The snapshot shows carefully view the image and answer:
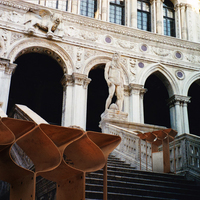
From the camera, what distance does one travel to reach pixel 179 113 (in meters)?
17.5

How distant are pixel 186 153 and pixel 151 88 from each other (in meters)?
12.9

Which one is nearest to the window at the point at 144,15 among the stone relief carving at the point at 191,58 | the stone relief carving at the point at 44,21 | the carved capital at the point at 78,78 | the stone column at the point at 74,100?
the stone relief carving at the point at 191,58

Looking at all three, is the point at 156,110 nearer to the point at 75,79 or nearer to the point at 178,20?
the point at 178,20

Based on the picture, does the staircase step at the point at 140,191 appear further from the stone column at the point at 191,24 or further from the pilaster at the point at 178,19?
the pilaster at the point at 178,19

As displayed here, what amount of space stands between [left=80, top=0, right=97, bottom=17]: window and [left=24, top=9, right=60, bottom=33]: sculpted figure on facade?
3.33 metres

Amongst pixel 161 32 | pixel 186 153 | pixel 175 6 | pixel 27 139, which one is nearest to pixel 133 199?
pixel 186 153

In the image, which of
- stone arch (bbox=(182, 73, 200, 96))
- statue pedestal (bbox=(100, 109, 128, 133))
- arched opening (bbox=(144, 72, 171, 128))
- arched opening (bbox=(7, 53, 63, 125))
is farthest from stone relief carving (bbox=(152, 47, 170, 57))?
statue pedestal (bbox=(100, 109, 128, 133))

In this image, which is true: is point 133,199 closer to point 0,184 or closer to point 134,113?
point 0,184

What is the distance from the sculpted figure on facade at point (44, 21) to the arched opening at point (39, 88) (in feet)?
9.64

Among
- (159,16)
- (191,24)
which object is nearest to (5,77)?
(159,16)

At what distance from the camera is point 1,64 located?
14547mm

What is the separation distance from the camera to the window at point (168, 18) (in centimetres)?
2067

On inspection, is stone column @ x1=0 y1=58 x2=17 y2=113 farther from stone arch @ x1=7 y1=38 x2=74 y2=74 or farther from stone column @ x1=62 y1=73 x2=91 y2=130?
stone column @ x1=62 y1=73 x2=91 y2=130

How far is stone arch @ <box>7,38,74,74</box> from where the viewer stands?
15328 mm
